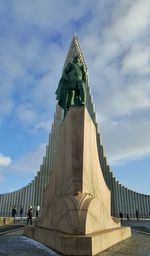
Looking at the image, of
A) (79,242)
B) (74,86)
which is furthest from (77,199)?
(74,86)

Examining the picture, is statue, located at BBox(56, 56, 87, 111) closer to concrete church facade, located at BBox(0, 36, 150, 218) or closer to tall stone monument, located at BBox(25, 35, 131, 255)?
tall stone monument, located at BBox(25, 35, 131, 255)

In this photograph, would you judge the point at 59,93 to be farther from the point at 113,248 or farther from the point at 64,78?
the point at 113,248

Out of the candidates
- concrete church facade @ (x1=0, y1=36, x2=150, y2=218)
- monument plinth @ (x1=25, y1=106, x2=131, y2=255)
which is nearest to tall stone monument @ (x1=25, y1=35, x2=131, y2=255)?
monument plinth @ (x1=25, y1=106, x2=131, y2=255)

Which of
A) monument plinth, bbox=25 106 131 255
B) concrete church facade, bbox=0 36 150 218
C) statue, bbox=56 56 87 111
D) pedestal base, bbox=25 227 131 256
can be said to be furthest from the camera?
concrete church facade, bbox=0 36 150 218

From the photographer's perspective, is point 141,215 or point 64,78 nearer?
point 64,78

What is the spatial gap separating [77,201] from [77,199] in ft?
0.37

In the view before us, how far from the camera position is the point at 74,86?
10.8m

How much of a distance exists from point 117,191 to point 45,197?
34.9 meters

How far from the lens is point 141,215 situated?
42562 millimetres

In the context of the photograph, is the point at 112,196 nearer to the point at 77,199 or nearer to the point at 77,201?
the point at 77,199

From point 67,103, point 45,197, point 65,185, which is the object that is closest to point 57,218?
point 65,185

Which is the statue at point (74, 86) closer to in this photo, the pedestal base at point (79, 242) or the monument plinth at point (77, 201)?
the monument plinth at point (77, 201)

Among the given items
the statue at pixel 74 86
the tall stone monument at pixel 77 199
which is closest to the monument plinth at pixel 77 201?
the tall stone monument at pixel 77 199

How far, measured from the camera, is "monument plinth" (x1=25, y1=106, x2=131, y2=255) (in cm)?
631
